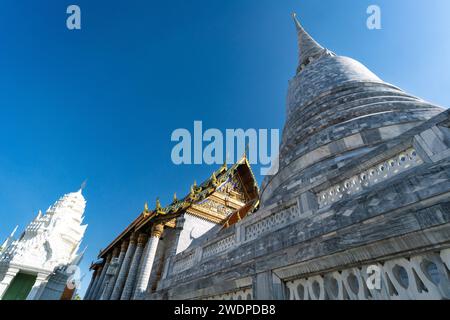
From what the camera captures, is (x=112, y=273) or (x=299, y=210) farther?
(x=112, y=273)

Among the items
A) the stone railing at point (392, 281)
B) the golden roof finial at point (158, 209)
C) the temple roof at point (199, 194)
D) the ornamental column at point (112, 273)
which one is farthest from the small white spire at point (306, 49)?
the ornamental column at point (112, 273)

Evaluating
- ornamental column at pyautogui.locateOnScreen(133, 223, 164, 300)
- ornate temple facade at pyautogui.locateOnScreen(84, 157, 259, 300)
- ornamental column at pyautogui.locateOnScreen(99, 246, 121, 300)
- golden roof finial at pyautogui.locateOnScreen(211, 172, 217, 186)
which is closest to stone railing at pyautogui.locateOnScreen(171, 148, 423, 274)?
ornate temple facade at pyautogui.locateOnScreen(84, 157, 259, 300)

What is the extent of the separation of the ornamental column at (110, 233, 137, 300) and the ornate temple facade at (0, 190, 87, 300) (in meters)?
8.56

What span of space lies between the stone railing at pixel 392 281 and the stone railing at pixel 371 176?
1050 mm

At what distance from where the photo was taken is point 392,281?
86.6 inches

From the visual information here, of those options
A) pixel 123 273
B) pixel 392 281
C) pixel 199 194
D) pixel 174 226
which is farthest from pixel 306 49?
pixel 123 273

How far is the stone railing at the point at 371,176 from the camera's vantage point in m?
2.88

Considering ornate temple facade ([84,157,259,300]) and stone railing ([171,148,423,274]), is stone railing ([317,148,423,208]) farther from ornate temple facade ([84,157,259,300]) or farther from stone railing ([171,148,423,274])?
ornate temple facade ([84,157,259,300])

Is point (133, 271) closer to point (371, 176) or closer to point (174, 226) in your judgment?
point (174, 226)

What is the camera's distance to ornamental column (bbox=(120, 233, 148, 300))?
10320mm

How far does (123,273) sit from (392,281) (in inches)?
503
